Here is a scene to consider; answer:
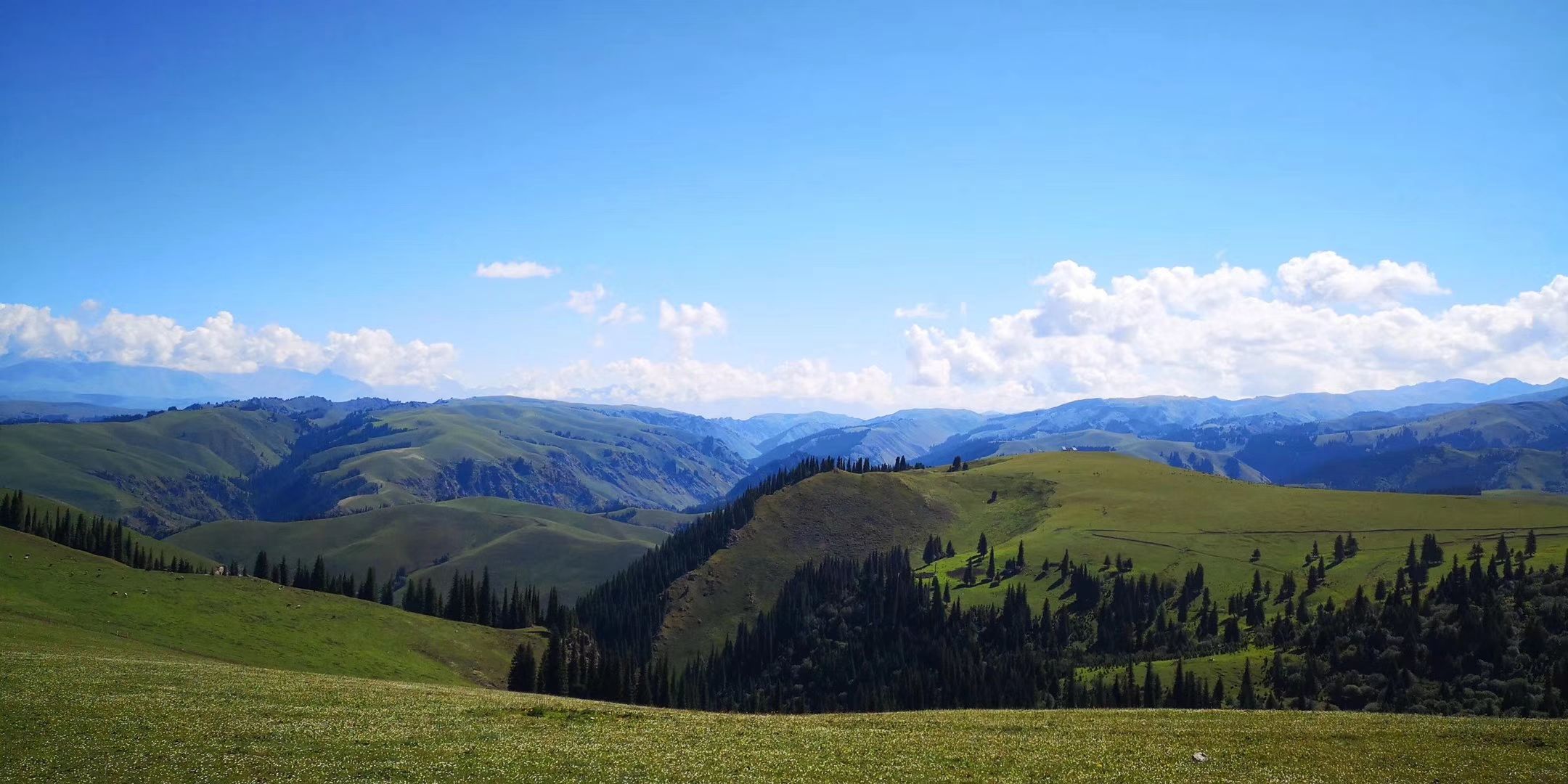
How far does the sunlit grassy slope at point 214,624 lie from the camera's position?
85438 mm

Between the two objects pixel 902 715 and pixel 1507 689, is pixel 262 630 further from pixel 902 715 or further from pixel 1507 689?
pixel 1507 689

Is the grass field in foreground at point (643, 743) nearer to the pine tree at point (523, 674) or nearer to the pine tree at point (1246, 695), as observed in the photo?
the pine tree at point (523, 674)

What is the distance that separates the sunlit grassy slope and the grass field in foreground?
103ft

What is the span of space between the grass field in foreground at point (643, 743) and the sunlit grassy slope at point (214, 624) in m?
31.5

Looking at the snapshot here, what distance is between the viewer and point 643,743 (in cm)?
4372

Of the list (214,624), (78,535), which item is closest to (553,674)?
(214,624)

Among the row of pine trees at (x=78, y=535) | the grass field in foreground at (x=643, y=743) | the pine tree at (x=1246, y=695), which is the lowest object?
the pine tree at (x=1246, y=695)

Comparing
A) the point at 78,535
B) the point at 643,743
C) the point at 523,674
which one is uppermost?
the point at 643,743

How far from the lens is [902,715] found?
57.8 m

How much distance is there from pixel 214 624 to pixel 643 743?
85.7 metres

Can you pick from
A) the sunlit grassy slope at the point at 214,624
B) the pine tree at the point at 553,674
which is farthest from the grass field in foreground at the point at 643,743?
the pine tree at the point at 553,674

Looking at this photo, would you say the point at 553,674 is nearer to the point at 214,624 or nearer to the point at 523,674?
the point at 523,674

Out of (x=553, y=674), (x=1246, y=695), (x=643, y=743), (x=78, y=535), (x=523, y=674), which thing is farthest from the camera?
(x=78, y=535)

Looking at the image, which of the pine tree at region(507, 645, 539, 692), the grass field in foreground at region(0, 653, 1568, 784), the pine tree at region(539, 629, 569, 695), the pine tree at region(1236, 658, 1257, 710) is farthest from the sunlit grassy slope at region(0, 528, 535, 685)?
the pine tree at region(1236, 658, 1257, 710)
